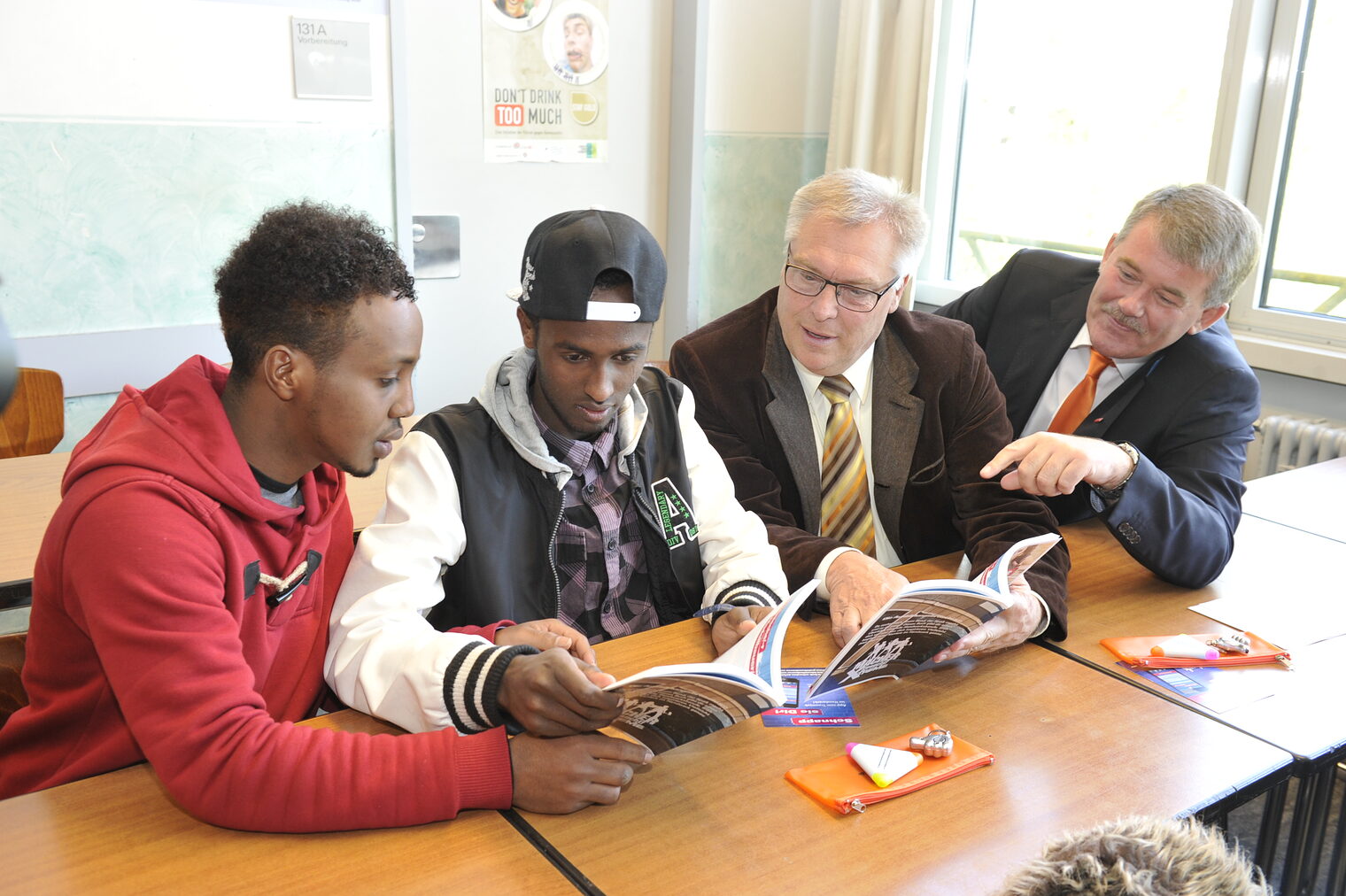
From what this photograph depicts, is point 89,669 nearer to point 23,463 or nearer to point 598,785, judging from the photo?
point 598,785

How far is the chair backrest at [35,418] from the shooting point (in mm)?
2777

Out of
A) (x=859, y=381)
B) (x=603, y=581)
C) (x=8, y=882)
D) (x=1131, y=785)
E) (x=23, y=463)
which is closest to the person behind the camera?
(x=8, y=882)

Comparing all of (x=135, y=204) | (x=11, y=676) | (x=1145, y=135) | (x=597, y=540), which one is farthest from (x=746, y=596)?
(x=1145, y=135)

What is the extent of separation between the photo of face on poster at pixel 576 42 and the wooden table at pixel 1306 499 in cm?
274

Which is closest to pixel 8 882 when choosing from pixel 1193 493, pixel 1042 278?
pixel 1193 493

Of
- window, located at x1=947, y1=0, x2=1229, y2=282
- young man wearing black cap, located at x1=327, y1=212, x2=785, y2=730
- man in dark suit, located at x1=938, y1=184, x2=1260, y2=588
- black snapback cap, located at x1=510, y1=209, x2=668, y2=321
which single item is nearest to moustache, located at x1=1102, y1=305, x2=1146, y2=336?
man in dark suit, located at x1=938, y1=184, x2=1260, y2=588

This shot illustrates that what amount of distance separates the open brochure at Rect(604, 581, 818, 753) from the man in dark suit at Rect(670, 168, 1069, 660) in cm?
69

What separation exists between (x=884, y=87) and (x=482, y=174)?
5.93ft

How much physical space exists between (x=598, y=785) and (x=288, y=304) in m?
0.68

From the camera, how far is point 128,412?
125cm

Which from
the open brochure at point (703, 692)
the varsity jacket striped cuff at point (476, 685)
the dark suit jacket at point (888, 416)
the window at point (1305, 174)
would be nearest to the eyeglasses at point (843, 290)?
the dark suit jacket at point (888, 416)

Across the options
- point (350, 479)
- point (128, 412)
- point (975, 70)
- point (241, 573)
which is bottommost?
point (350, 479)

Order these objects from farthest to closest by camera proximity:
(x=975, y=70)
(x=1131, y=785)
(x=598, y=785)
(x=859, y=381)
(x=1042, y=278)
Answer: (x=975, y=70) → (x=1042, y=278) → (x=859, y=381) → (x=1131, y=785) → (x=598, y=785)

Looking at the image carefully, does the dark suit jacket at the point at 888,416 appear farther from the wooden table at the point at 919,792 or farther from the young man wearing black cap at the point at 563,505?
the wooden table at the point at 919,792
